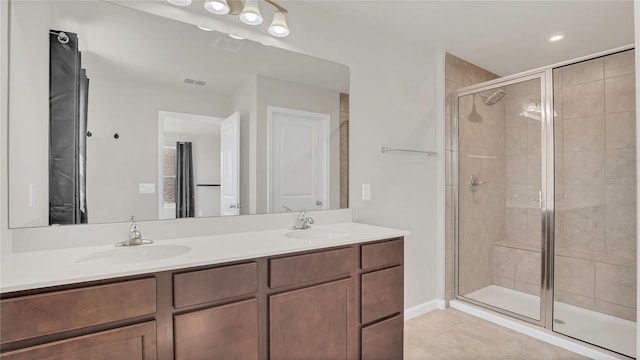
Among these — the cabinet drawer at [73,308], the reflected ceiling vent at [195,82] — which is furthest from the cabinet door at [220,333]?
the reflected ceiling vent at [195,82]

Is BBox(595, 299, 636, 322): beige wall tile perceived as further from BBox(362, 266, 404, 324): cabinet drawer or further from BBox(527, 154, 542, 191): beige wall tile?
BBox(362, 266, 404, 324): cabinet drawer

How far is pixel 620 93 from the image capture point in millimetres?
2299

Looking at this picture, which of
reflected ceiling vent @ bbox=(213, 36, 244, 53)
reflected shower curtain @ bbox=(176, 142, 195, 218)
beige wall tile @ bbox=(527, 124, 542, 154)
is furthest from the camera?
beige wall tile @ bbox=(527, 124, 542, 154)

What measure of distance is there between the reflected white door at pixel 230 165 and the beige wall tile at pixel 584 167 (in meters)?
2.38

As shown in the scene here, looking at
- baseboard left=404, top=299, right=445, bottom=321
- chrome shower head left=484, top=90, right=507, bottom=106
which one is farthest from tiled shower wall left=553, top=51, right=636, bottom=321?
baseboard left=404, top=299, right=445, bottom=321

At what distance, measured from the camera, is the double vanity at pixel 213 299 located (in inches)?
40.3

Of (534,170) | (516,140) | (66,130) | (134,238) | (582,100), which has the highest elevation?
(582,100)

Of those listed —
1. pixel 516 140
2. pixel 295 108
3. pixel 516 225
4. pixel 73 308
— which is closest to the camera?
pixel 73 308

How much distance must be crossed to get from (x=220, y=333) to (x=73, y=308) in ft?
1.66

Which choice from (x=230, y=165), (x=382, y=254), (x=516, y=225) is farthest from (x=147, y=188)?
(x=516, y=225)

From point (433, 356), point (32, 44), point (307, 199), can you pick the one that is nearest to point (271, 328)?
point (307, 199)

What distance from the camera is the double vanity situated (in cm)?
102

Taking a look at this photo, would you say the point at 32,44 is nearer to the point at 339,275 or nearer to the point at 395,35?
the point at 339,275

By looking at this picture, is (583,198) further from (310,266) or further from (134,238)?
(134,238)
